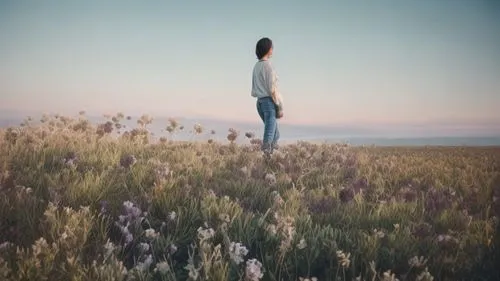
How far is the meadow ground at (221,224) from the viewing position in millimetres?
2992

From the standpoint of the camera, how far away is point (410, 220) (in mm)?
4355

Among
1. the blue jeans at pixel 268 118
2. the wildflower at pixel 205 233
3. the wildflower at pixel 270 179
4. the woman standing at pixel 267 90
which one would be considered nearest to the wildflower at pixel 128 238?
the wildflower at pixel 205 233

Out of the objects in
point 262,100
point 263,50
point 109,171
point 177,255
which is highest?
point 263,50

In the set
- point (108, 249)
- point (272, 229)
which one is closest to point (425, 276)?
point (272, 229)

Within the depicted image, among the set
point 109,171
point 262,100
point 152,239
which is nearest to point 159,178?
point 109,171

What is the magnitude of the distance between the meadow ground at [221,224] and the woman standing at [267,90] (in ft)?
7.06

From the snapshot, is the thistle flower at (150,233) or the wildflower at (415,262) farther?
the thistle flower at (150,233)

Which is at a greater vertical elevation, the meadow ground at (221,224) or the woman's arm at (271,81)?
the woman's arm at (271,81)

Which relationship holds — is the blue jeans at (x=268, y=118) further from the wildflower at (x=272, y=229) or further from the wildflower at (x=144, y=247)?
the wildflower at (x=144, y=247)

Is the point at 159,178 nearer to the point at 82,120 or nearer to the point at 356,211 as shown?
the point at 356,211

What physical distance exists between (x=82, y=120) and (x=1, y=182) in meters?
4.93

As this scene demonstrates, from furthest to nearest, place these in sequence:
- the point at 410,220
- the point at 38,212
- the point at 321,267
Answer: the point at 410,220 → the point at 38,212 → the point at 321,267

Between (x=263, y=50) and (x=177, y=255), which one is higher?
(x=263, y=50)

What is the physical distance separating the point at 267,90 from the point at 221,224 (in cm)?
531
